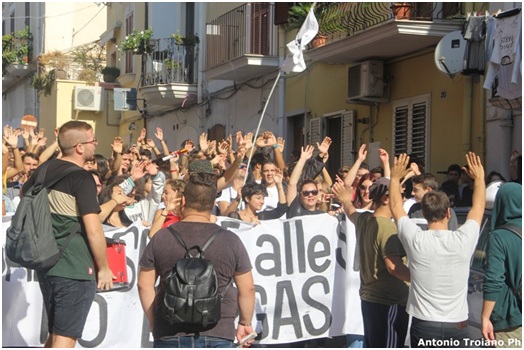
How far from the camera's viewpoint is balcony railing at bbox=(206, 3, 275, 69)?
→ 19438mm

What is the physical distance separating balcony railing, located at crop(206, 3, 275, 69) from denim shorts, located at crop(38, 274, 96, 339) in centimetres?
1348

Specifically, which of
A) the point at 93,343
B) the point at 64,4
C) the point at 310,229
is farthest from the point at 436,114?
the point at 64,4

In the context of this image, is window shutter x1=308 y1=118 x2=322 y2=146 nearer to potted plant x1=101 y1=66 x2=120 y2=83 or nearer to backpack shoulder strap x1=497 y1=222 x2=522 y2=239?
backpack shoulder strap x1=497 y1=222 x2=522 y2=239

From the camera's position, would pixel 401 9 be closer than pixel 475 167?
No

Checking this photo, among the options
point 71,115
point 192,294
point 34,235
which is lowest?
point 192,294

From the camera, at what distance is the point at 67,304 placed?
6004 mm

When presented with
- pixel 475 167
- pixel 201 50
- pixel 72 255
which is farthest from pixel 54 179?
pixel 201 50

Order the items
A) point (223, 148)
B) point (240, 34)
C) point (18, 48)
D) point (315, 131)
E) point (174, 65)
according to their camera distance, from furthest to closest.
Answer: point (18, 48), point (174, 65), point (240, 34), point (315, 131), point (223, 148)

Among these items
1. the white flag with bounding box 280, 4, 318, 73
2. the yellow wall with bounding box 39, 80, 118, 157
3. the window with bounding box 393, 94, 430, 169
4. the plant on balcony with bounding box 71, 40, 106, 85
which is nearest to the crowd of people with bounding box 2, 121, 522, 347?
the white flag with bounding box 280, 4, 318, 73

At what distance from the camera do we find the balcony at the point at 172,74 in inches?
926

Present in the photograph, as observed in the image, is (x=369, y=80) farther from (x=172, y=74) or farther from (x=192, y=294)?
(x=192, y=294)

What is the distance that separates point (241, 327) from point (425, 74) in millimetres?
9653

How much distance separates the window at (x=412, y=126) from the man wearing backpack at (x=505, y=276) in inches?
331

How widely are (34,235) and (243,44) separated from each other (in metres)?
14.5
